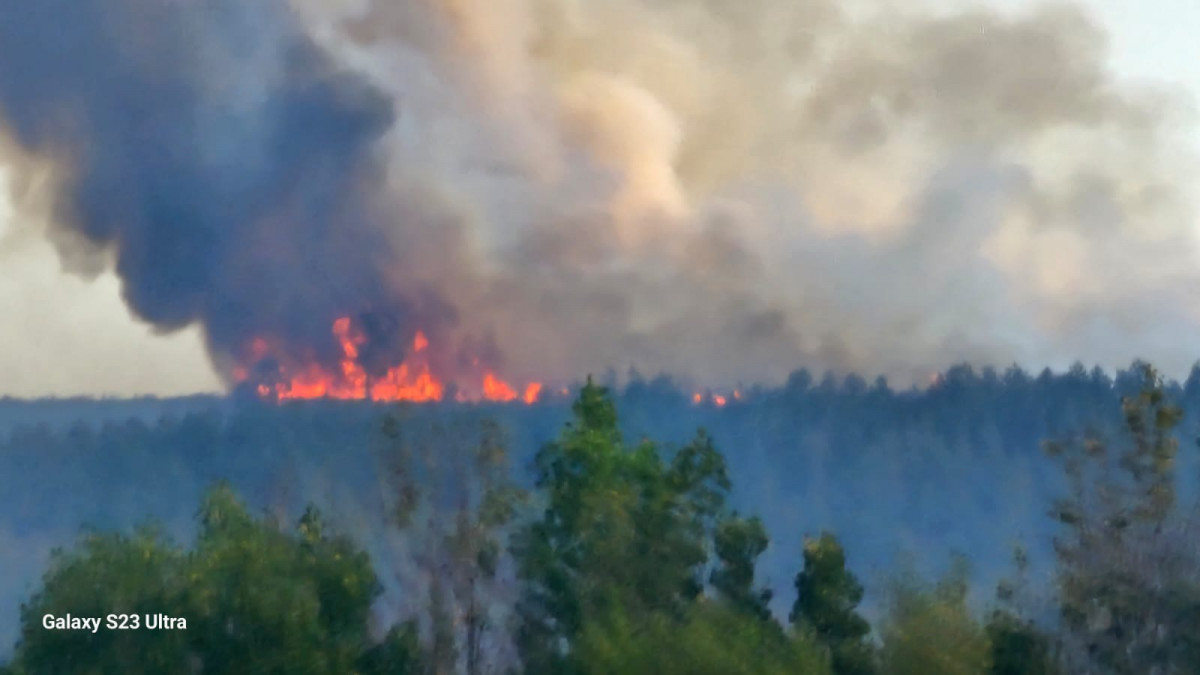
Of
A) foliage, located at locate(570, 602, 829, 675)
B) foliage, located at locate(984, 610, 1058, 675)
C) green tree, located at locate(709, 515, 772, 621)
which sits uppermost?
green tree, located at locate(709, 515, 772, 621)

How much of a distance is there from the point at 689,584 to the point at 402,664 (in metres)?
7.84

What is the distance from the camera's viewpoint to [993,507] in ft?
341

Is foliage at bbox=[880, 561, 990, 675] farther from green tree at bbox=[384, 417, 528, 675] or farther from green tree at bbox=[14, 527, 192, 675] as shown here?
green tree at bbox=[14, 527, 192, 675]

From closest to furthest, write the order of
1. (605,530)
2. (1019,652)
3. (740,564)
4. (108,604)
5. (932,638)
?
1. (108,604)
2. (932,638)
3. (1019,652)
4. (740,564)
5. (605,530)

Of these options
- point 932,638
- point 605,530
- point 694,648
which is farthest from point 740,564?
point 694,648

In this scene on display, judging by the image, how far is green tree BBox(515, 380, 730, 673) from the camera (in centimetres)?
3184

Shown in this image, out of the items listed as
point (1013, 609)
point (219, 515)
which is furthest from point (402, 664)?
point (1013, 609)

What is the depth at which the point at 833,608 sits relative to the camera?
2920cm

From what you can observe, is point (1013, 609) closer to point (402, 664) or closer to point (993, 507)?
point (402, 664)

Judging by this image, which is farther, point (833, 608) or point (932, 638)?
point (833, 608)

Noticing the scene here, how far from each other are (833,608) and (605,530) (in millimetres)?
6486

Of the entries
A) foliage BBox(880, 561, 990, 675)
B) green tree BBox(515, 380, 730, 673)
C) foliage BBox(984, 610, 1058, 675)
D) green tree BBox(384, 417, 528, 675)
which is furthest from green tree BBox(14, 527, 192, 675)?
foliage BBox(984, 610, 1058, 675)

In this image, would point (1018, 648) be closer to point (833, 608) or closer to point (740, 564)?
point (833, 608)

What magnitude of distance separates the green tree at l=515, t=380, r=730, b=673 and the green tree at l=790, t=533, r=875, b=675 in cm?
318
